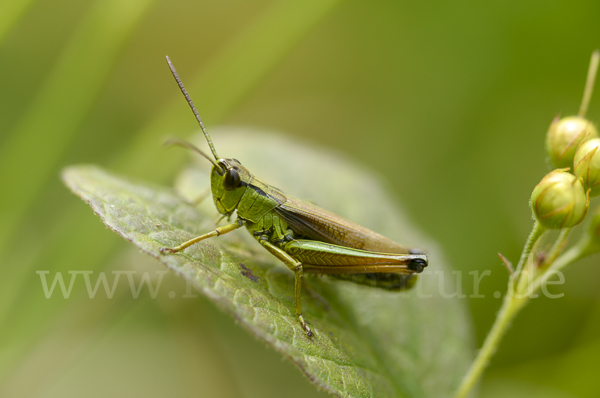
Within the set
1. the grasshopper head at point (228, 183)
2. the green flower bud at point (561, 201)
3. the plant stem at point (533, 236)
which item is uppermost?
the green flower bud at point (561, 201)

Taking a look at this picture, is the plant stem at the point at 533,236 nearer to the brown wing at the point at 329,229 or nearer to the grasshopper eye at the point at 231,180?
the brown wing at the point at 329,229

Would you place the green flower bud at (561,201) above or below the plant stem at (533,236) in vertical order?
above

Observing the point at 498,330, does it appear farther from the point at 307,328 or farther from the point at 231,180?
the point at 231,180

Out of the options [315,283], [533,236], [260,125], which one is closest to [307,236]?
[315,283]

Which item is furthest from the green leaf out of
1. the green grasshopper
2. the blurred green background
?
the blurred green background

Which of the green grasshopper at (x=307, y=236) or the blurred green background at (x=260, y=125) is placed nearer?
the green grasshopper at (x=307, y=236)

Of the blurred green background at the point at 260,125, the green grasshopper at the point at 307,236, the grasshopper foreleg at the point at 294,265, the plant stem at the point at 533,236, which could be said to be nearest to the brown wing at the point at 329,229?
the green grasshopper at the point at 307,236
